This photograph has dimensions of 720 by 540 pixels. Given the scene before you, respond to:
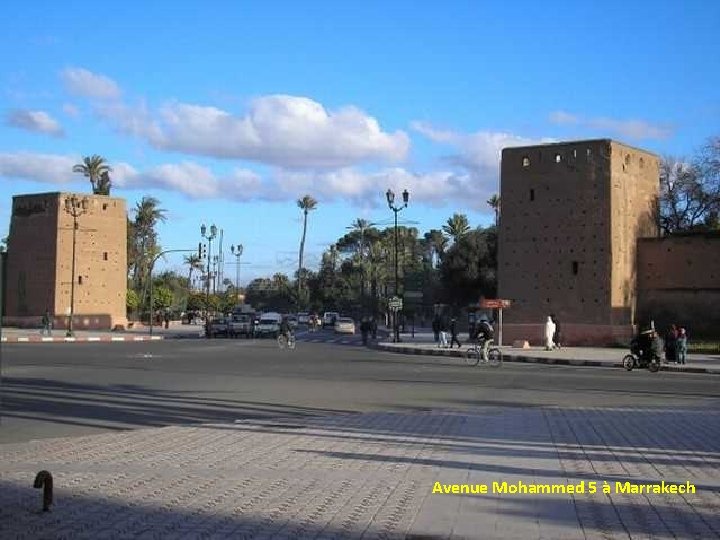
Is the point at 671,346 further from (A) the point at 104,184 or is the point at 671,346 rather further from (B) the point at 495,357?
(A) the point at 104,184

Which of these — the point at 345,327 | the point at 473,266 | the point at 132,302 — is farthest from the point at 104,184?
the point at 473,266

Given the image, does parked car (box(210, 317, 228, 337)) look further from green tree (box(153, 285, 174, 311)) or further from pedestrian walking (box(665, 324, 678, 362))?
pedestrian walking (box(665, 324, 678, 362))

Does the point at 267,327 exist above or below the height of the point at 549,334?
below

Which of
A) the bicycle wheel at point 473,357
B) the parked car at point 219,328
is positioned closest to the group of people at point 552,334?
the bicycle wheel at point 473,357

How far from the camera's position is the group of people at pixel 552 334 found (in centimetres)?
3997

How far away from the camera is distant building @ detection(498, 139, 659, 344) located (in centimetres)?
4394

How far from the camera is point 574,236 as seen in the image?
44812 mm

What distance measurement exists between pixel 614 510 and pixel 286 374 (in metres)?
17.1

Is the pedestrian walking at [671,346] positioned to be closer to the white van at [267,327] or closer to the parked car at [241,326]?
the white van at [267,327]

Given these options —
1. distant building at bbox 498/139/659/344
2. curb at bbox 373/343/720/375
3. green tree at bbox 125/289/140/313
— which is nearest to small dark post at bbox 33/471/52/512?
curb at bbox 373/343/720/375

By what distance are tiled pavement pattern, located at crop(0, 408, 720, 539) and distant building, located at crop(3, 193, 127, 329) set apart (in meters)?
64.4

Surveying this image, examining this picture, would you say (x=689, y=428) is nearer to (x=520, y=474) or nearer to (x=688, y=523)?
(x=520, y=474)

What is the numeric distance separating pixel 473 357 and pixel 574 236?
1472 centimetres

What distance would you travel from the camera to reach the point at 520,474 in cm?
865
